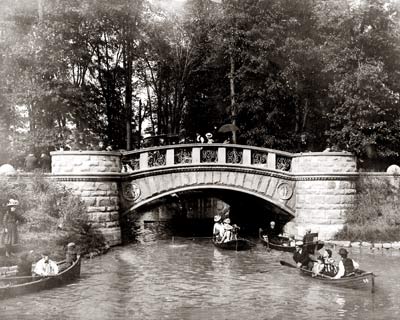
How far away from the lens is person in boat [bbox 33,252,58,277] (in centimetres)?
1566

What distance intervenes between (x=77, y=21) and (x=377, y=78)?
15.8 m

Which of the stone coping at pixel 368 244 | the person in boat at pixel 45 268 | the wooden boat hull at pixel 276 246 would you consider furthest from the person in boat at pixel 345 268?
the person in boat at pixel 45 268

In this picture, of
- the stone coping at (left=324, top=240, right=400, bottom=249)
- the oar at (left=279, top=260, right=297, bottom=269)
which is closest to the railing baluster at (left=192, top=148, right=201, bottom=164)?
the oar at (left=279, top=260, right=297, bottom=269)

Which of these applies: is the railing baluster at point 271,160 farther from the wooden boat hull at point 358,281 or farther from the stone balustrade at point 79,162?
the wooden boat hull at point 358,281

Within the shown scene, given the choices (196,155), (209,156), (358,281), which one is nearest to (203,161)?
(209,156)

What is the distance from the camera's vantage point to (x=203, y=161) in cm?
2464

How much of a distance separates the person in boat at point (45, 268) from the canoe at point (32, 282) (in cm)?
23

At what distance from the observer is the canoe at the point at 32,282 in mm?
14102

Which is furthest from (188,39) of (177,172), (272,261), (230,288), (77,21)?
(230,288)

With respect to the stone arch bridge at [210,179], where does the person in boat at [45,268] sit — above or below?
below

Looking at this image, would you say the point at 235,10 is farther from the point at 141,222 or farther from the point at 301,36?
the point at 141,222

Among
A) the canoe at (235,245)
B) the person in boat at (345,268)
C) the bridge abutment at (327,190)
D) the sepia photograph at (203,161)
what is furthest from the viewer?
the bridge abutment at (327,190)

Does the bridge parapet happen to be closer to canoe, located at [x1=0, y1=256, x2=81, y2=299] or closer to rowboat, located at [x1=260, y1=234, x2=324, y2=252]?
rowboat, located at [x1=260, y1=234, x2=324, y2=252]

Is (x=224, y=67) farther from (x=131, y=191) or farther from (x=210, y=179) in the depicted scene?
(x=131, y=191)
